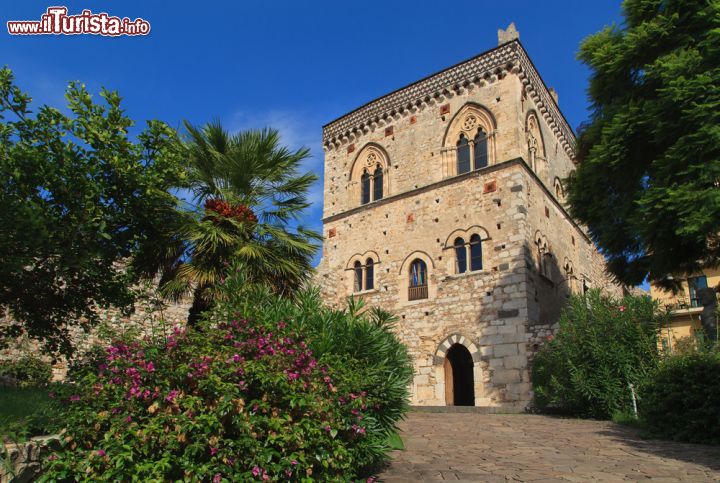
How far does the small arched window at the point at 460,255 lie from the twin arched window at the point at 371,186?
4.03 meters

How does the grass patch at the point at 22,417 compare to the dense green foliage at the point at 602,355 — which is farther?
the dense green foliage at the point at 602,355

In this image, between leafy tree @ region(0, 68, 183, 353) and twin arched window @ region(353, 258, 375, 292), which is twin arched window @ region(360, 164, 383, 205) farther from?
leafy tree @ region(0, 68, 183, 353)

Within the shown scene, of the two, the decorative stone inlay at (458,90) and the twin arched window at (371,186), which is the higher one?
the decorative stone inlay at (458,90)

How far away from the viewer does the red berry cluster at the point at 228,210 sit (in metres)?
8.92

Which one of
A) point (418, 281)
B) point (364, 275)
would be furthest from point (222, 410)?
point (364, 275)

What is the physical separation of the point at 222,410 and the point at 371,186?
16000mm

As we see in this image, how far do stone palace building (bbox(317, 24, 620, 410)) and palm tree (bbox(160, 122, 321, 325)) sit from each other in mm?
7343

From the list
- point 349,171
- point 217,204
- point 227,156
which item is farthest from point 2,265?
point 349,171

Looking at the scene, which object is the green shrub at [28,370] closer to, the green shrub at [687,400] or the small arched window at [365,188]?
the green shrub at [687,400]

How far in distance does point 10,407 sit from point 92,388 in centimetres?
142

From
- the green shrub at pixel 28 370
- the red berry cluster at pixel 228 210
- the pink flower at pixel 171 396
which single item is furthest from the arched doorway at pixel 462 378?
the pink flower at pixel 171 396

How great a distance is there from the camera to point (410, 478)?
5.49 meters

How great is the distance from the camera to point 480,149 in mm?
16875

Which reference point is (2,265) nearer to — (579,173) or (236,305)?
(236,305)
